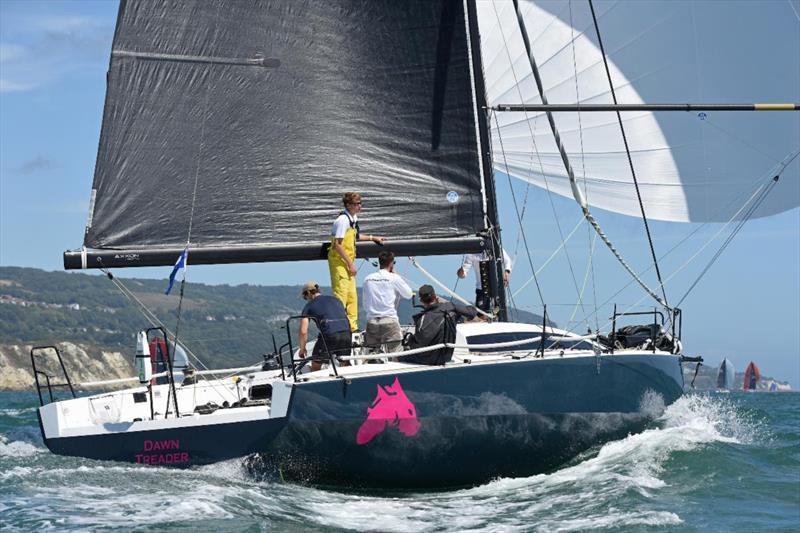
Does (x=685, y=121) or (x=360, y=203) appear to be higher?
(x=685, y=121)

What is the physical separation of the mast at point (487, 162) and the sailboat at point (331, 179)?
2 centimetres

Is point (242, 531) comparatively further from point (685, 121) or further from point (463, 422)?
point (685, 121)

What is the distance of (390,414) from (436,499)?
0.84 metres

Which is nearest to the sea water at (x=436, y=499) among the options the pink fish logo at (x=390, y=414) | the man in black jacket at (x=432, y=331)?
the pink fish logo at (x=390, y=414)

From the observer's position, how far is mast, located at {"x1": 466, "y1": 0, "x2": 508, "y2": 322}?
549 inches

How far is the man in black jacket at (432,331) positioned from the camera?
37.1 ft

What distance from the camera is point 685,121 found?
15984 millimetres

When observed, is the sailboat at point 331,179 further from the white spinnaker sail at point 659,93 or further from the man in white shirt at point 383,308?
the white spinnaker sail at point 659,93

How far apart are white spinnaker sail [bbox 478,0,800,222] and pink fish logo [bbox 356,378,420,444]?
5.65 metres

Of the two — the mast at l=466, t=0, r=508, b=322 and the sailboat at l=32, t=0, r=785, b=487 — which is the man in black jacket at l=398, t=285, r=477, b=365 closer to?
the sailboat at l=32, t=0, r=785, b=487

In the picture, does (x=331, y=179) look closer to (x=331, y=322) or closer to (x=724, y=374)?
(x=331, y=322)

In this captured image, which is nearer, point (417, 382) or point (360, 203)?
point (417, 382)

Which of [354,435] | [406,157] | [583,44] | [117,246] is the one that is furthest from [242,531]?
[583,44]

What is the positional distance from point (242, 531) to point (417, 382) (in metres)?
2.45
